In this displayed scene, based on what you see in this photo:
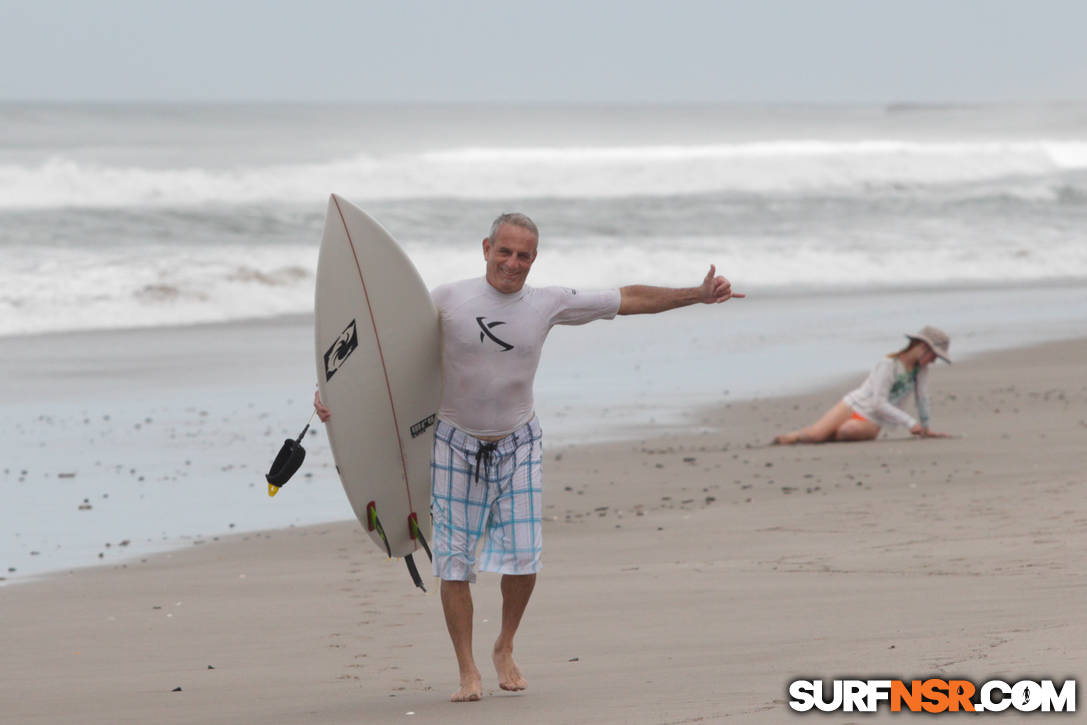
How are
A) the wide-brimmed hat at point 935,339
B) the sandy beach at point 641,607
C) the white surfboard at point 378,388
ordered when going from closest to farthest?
the sandy beach at point 641,607, the white surfboard at point 378,388, the wide-brimmed hat at point 935,339

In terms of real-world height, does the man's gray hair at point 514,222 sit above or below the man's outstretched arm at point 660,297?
above

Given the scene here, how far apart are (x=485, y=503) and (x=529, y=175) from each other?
37741 mm

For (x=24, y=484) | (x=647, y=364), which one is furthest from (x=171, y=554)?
(x=647, y=364)

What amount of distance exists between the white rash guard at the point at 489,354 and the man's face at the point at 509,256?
1.9 inches

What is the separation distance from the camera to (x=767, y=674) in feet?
14.9

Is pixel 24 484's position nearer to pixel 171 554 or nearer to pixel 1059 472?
pixel 171 554

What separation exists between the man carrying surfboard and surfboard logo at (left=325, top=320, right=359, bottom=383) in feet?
1.60

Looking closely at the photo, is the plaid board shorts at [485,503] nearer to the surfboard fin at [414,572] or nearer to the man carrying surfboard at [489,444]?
the man carrying surfboard at [489,444]

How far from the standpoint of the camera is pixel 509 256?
185 inches

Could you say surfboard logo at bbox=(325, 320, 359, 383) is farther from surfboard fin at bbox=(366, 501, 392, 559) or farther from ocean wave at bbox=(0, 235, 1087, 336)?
ocean wave at bbox=(0, 235, 1087, 336)

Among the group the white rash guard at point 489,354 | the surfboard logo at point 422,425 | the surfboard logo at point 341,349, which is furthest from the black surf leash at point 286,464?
the white rash guard at point 489,354

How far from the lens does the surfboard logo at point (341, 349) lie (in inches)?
203

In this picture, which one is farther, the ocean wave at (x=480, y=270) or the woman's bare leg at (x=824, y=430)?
the ocean wave at (x=480, y=270)

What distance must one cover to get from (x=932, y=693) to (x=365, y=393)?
214 cm
